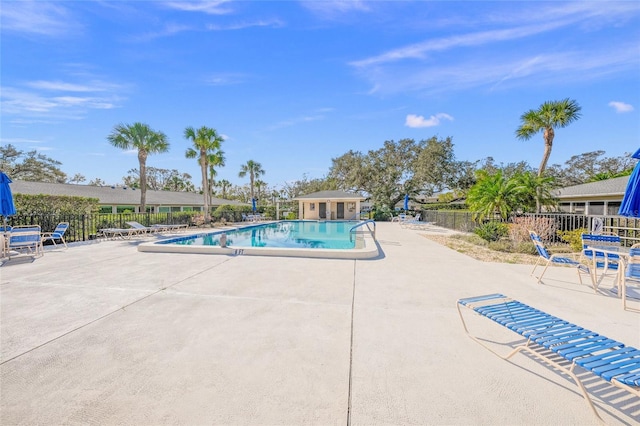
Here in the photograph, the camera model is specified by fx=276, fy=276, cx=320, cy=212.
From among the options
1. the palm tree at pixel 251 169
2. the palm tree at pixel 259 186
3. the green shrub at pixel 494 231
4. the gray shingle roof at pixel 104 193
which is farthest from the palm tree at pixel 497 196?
the palm tree at pixel 259 186

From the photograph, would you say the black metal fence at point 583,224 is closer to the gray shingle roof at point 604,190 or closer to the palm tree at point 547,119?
the palm tree at point 547,119

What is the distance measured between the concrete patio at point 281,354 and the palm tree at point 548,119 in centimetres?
1558

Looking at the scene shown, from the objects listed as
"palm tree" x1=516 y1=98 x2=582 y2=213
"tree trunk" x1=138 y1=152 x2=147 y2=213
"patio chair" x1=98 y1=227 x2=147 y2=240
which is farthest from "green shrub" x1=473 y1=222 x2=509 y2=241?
"tree trunk" x1=138 y1=152 x2=147 y2=213

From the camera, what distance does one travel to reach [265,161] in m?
40.0

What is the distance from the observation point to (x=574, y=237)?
9711 mm

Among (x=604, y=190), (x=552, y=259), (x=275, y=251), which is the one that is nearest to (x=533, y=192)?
(x=604, y=190)

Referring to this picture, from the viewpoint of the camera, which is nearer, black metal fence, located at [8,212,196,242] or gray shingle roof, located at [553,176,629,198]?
black metal fence, located at [8,212,196,242]

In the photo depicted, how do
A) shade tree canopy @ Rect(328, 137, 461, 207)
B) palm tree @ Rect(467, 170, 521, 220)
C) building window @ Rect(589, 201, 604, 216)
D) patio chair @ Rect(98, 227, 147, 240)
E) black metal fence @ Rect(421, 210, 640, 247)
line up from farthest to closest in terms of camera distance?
1. shade tree canopy @ Rect(328, 137, 461, 207)
2. building window @ Rect(589, 201, 604, 216)
3. patio chair @ Rect(98, 227, 147, 240)
4. palm tree @ Rect(467, 170, 521, 220)
5. black metal fence @ Rect(421, 210, 640, 247)

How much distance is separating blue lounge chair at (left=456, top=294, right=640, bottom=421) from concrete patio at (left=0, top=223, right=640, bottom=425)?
1.14 ft

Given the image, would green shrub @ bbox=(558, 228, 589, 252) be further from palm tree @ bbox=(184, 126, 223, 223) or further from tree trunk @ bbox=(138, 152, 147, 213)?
tree trunk @ bbox=(138, 152, 147, 213)

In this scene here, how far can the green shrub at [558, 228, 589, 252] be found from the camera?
9405 millimetres

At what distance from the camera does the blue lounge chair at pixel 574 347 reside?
1.90 m

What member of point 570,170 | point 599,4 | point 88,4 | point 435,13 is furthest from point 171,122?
point 570,170

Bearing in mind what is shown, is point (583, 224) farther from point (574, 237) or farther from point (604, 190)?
point (604, 190)
